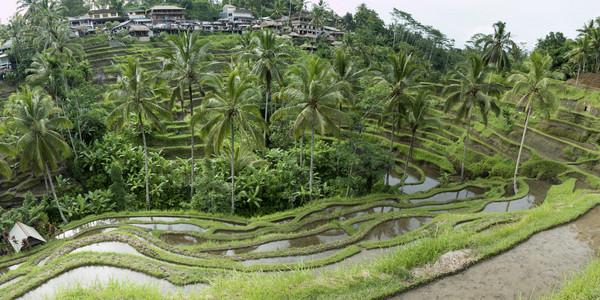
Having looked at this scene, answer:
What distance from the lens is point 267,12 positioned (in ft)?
288

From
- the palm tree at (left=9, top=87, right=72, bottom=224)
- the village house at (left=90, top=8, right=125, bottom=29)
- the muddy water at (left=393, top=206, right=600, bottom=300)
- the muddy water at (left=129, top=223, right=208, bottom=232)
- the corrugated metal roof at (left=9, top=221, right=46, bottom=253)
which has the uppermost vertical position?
the village house at (left=90, top=8, right=125, bottom=29)

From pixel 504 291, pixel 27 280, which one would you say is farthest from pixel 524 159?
pixel 27 280

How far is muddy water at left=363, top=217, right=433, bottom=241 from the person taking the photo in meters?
15.3

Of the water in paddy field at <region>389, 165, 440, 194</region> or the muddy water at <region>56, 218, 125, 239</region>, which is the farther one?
the water in paddy field at <region>389, 165, 440, 194</region>

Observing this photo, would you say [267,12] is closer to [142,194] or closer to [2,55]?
[2,55]

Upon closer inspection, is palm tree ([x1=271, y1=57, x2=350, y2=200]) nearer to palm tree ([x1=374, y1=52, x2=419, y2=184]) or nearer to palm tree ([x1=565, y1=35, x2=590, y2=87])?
palm tree ([x1=374, y1=52, x2=419, y2=184])

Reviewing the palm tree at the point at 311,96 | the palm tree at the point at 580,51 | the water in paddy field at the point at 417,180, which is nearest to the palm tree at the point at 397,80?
the palm tree at the point at 311,96

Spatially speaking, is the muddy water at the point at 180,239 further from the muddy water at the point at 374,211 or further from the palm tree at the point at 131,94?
the muddy water at the point at 374,211

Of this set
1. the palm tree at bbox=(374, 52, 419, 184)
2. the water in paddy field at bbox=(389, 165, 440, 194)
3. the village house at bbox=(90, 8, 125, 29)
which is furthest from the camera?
the village house at bbox=(90, 8, 125, 29)

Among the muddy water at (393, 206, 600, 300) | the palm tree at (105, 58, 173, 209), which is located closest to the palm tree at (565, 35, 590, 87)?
the muddy water at (393, 206, 600, 300)

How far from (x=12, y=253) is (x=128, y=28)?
212ft

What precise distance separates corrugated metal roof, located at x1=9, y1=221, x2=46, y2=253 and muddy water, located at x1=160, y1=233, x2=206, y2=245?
743 cm

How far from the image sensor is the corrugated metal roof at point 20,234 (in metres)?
16.6

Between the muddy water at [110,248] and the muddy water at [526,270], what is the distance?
10.9 m
